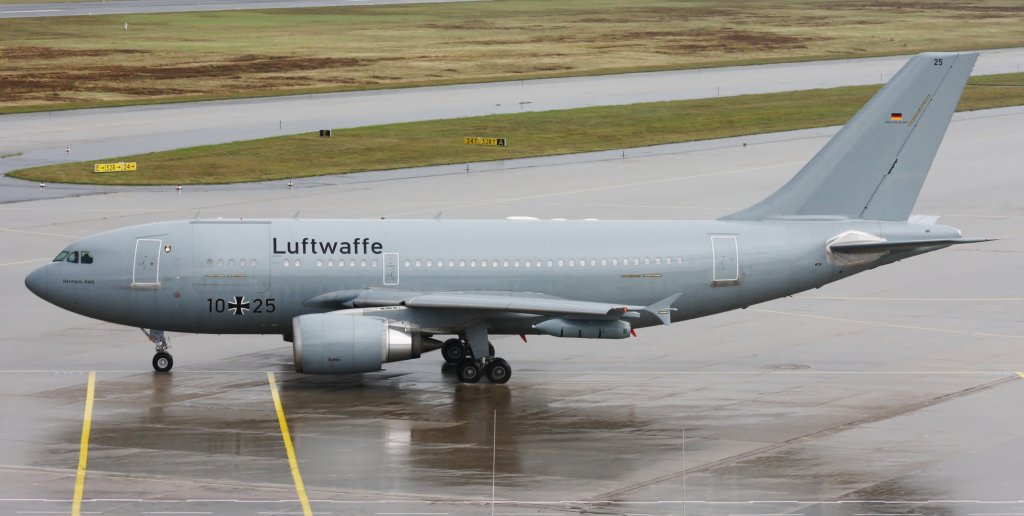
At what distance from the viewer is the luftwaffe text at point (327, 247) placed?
4488 centimetres

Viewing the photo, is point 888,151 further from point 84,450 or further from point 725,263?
point 84,450

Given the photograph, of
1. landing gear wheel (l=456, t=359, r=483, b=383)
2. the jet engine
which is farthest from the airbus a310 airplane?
the jet engine

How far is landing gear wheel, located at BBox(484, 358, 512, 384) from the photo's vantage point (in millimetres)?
44656

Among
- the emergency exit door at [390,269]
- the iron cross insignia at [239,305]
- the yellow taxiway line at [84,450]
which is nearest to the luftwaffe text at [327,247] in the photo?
the emergency exit door at [390,269]

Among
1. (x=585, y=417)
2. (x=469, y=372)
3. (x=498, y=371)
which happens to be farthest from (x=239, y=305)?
(x=585, y=417)

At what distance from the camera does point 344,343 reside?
4203 cm

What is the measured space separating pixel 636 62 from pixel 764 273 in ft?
343

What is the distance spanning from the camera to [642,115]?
110m

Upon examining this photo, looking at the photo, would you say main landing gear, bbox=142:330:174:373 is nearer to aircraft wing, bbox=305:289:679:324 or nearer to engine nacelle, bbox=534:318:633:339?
aircraft wing, bbox=305:289:679:324

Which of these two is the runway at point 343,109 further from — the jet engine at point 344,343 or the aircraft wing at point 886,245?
the aircraft wing at point 886,245

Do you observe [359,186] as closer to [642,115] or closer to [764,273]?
[642,115]

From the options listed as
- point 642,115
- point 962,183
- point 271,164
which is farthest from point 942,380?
point 642,115

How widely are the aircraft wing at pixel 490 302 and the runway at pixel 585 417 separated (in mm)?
2392

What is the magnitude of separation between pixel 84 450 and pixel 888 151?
23.9m
